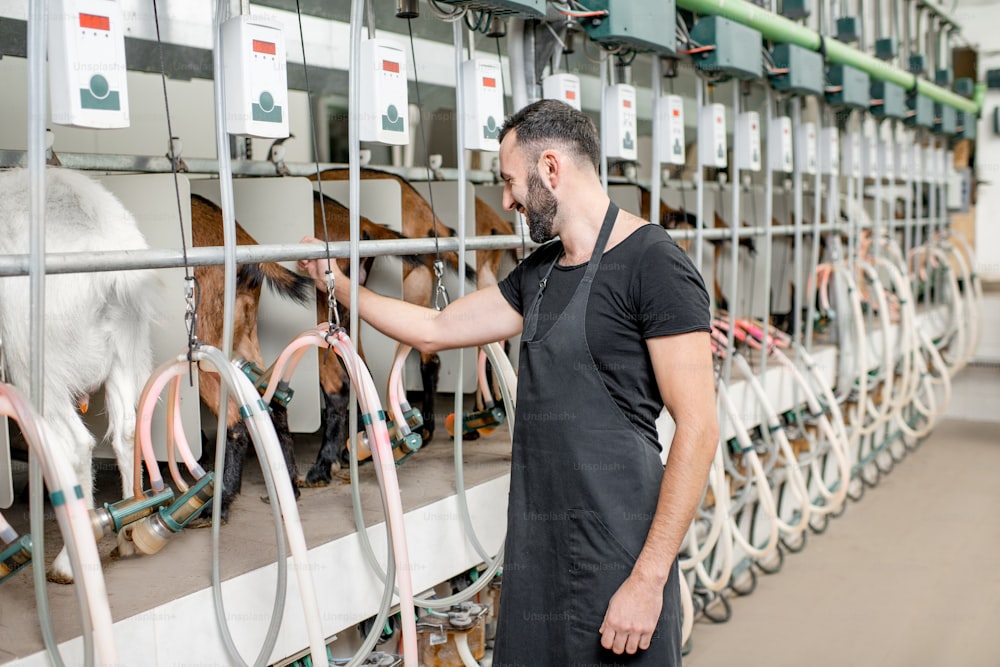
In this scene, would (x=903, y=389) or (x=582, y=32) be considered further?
(x=903, y=389)

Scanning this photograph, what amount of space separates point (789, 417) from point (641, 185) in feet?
4.15

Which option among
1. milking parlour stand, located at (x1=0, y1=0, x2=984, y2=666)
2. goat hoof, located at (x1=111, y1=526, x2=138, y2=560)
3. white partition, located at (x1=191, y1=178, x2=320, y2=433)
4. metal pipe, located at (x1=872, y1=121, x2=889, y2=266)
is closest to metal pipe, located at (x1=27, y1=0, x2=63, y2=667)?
milking parlour stand, located at (x1=0, y1=0, x2=984, y2=666)

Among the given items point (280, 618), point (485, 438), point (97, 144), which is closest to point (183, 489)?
point (280, 618)

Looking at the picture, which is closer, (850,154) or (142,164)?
(142,164)

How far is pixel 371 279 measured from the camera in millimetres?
3068

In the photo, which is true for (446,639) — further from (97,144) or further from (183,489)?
(97,144)

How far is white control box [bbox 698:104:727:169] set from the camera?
3432mm

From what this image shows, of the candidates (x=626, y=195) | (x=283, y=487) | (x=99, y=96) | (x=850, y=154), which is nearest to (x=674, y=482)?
(x=283, y=487)

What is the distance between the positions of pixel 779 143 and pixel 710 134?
686 mm

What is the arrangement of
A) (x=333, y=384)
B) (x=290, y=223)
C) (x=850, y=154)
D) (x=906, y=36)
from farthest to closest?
(x=906, y=36)
(x=850, y=154)
(x=333, y=384)
(x=290, y=223)

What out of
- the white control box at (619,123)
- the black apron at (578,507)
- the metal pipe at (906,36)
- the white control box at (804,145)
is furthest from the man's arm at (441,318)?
the metal pipe at (906,36)

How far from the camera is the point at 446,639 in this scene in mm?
2438

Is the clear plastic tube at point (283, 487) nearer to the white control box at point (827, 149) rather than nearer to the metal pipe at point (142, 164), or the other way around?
the metal pipe at point (142, 164)

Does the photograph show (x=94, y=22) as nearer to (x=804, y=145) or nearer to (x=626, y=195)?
(x=626, y=195)
